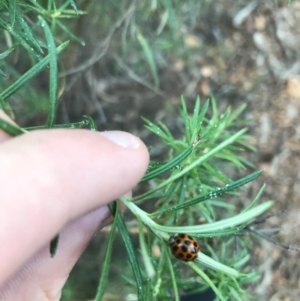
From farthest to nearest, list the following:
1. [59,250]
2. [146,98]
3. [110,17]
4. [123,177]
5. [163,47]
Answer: [146,98] → [163,47] → [110,17] → [59,250] → [123,177]

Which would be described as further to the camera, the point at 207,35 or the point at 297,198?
the point at 207,35

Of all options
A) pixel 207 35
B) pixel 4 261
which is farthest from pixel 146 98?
pixel 4 261

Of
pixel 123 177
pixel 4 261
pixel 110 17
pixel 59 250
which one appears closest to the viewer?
pixel 4 261

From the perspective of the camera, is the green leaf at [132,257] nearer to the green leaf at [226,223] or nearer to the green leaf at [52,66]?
the green leaf at [226,223]

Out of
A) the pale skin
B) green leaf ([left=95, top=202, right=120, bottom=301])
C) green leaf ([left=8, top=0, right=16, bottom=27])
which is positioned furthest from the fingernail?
green leaf ([left=8, top=0, right=16, bottom=27])

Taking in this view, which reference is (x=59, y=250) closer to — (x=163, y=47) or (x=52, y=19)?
(x=52, y=19)

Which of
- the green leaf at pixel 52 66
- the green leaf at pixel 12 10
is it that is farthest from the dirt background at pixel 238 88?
the green leaf at pixel 52 66

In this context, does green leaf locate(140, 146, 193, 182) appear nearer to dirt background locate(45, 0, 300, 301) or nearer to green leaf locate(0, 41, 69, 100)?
green leaf locate(0, 41, 69, 100)

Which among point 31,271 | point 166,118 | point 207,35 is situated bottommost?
point 166,118

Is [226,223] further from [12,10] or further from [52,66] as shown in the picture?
[12,10]
